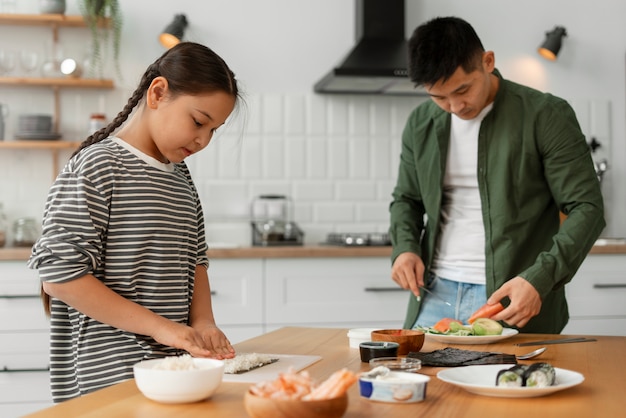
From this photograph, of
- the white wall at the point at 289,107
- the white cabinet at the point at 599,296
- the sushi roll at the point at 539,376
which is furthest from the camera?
the white wall at the point at 289,107

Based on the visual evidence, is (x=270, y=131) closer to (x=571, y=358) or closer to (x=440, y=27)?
(x=440, y=27)

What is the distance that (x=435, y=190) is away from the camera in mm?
2441

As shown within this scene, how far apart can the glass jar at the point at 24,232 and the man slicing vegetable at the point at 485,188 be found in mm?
2131

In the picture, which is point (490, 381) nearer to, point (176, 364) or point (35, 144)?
point (176, 364)

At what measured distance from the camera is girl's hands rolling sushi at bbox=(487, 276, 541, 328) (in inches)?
77.6

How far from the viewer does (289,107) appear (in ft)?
14.4

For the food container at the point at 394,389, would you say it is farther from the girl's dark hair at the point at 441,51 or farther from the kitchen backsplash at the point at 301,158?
the kitchen backsplash at the point at 301,158

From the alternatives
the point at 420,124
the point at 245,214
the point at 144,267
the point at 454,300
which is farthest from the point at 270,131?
the point at 144,267

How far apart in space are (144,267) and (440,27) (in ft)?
3.47

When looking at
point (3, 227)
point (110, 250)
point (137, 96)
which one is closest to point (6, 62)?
point (3, 227)

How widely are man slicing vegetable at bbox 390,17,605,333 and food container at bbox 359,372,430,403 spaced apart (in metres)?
0.96

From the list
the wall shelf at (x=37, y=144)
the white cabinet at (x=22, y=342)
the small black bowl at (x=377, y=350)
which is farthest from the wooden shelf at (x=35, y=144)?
the small black bowl at (x=377, y=350)

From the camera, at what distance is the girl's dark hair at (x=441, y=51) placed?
2.19 m

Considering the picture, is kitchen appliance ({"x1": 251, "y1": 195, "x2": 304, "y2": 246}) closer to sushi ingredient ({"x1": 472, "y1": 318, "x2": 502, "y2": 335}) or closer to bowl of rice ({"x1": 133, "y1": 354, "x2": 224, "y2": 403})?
sushi ingredient ({"x1": 472, "y1": 318, "x2": 502, "y2": 335})
